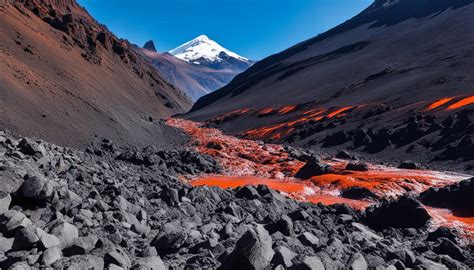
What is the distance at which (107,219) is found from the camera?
7.60 meters

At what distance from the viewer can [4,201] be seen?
659 centimetres

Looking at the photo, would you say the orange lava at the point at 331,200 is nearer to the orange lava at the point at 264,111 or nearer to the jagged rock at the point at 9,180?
the jagged rock at the point at 9,180

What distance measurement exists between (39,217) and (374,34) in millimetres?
103917

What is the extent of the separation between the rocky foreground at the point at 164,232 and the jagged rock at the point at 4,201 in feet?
0.05

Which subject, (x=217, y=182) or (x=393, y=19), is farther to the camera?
(x=393, y=19)

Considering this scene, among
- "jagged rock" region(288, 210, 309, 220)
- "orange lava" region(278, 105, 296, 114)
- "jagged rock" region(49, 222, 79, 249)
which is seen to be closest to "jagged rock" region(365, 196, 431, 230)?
"jagged rock" region(288, 210, 309, 220)

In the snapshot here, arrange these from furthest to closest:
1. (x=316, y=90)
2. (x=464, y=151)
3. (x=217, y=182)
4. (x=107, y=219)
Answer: (x=316, y=90), (x=464, y=151), (x=217, y=182), (x=107, y=219)

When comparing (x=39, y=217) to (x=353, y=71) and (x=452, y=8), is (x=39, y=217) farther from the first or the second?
(x=452, y=8)

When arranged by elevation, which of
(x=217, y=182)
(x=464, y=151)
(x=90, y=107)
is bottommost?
(x=464, y=151)

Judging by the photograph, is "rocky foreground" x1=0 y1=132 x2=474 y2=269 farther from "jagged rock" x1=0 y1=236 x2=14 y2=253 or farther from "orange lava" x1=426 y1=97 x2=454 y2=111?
"orange lava" x1=426 y1=97 x2=454 y2=111

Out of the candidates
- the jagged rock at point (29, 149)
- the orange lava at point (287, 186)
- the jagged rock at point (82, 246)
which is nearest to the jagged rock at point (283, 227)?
the jagged rock at point (82, 246)

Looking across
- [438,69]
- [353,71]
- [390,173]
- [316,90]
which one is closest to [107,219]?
[390,173]

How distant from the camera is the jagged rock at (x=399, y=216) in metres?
13.7

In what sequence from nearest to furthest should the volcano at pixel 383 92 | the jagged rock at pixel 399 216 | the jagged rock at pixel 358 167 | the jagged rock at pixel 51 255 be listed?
the jagged rock at pixel 51 255, the jagged rock at pixel 399 216, the jagged rock at pixel 358 167, the volcano at pixel 383 92
